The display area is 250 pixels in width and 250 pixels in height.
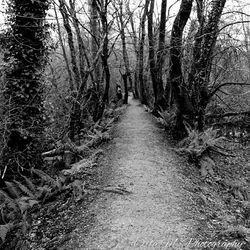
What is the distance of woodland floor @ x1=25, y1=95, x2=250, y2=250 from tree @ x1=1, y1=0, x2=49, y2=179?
2128 millimetres

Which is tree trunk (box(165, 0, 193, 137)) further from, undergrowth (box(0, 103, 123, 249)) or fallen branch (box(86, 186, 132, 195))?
fallen branch (box(86, 186, 132, 195))

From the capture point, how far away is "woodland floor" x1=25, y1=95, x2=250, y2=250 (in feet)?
11.3

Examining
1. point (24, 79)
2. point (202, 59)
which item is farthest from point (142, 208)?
point (202, 59)

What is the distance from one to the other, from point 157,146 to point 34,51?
4.57m

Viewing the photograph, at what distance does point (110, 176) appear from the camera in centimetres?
547

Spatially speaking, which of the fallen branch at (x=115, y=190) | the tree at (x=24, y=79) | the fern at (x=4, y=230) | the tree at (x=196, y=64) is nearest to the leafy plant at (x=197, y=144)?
the tree at (x=196, y=64)

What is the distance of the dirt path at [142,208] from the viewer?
3.39 metres

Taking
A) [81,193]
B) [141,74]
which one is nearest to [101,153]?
[81,193]

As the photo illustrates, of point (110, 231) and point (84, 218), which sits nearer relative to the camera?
point (110, 231)

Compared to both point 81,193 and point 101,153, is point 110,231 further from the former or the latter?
point 101,153

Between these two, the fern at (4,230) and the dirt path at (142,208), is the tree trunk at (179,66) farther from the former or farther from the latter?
the fern at (4,230)

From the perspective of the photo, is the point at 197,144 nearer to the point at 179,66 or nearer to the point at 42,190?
the point at 179,66

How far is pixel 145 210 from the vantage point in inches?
162

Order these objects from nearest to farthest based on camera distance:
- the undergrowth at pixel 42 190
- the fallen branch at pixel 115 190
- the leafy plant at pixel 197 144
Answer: the undergrowth at pixel 42 190 < the fallen branch at pixel 115 190 < the leafy plant at pixel 197 144
